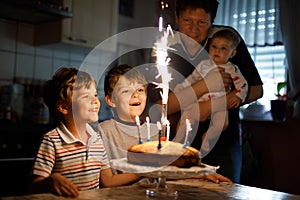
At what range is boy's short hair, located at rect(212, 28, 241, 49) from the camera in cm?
170

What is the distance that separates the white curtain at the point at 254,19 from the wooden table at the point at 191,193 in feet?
6.50

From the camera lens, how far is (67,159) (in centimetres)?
119

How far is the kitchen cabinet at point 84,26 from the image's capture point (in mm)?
2908

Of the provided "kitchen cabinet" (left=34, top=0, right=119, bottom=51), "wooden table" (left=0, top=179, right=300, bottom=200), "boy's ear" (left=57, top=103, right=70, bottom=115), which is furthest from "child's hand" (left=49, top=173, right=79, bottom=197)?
"kitchen cabinet" (left=34, top=0, right=119, bottom=51)

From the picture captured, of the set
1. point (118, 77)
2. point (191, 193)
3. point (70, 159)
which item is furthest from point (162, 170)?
point (118, 77)

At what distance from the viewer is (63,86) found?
50.6 inches

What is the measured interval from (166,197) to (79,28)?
2144 millimetres

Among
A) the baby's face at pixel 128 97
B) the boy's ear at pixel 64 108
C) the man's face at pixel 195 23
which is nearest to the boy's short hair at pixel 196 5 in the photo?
the man's face at pixel 195 23

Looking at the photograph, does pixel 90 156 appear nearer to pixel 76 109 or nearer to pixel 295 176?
pixel 76 109

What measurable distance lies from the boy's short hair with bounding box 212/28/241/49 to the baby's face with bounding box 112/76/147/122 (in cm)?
45

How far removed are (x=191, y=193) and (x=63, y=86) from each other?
50cm

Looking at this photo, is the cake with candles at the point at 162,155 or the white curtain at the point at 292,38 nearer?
the cake with candles at the point at 162,155

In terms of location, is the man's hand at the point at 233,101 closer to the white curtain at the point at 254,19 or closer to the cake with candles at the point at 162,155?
the cake with candles at the point at 162,155

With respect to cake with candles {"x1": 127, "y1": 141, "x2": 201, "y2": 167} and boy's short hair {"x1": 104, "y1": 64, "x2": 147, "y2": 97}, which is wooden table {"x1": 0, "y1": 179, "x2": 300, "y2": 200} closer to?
cake with candles {"x1": 127, "y1": 141, "x2": 201, "y2": 167}
